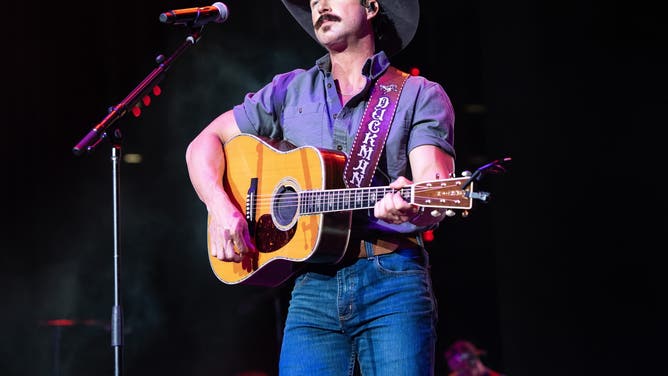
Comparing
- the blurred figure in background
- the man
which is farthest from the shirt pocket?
the blurred figure in background

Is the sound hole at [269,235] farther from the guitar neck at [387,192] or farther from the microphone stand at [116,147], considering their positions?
the microphone stand at [116,147]

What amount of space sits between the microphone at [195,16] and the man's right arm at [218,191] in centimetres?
43

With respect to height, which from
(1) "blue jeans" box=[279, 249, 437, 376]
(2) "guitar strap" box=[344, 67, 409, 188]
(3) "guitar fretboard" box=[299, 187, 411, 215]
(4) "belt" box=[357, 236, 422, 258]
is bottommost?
(1) "blue jeans" box=[279, 249, 437, 376]

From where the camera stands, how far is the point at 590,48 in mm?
5207

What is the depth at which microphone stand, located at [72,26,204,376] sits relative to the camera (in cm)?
288

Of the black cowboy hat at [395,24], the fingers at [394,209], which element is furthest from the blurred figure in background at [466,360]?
the fingers at [394,209]

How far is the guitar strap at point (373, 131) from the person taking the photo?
8.82 feet

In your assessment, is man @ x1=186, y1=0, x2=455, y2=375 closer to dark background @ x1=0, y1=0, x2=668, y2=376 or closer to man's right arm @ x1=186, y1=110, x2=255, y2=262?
man's right arm @ x1=186, y1=110, x2=255, y2=262

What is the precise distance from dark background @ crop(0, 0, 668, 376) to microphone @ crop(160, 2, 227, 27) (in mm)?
1919

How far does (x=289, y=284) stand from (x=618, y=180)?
2.56 meters

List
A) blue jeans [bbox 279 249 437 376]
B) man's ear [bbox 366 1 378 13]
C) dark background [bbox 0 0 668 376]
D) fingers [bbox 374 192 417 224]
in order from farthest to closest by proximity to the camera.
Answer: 1. dark background [bbox 0 0 668 376]
2. man's ear [bbox 366 1 378 13]
3. blue jeans [bbox 279 249 437 376]
4. fingers [bbox 374 192 417 224]

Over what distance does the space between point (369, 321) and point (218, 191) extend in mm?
931

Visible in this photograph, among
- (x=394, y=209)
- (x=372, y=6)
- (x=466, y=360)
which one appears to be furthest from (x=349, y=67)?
(x=466, y=360)

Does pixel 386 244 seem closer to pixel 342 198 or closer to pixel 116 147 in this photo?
pixel 342 198
